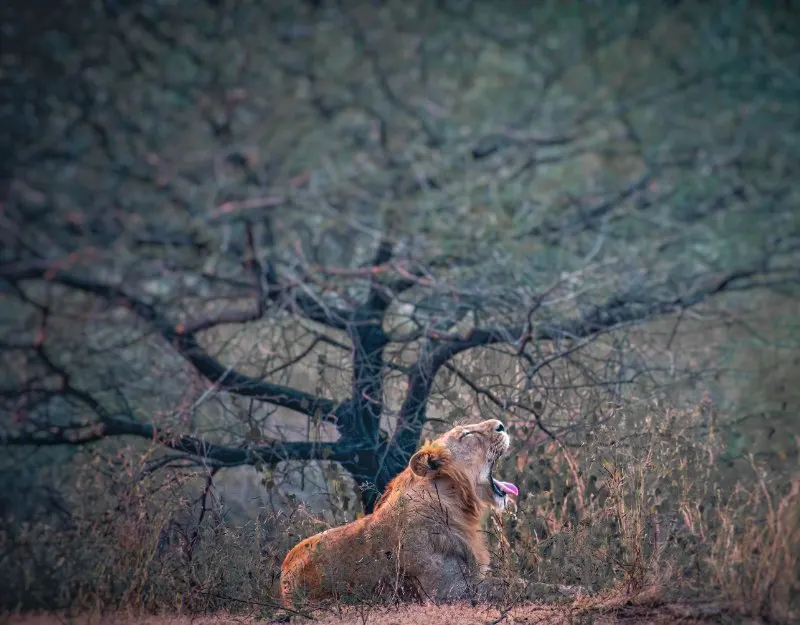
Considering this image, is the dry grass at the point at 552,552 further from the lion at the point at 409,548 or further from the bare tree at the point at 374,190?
the bare tree at the point at 374,190

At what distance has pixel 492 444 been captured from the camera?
6.05 metres

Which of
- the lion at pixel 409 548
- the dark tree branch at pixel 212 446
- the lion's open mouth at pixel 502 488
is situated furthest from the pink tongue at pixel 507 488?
the dark tree branch at pixel 212 446

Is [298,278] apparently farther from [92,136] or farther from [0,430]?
[0,430]

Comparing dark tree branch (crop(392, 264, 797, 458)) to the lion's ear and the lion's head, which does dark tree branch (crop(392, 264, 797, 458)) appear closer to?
the lion's head

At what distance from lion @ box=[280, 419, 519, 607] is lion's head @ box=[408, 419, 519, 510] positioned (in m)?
0.02

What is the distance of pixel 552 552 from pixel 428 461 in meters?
1.00

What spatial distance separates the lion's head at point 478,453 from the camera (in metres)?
5.86

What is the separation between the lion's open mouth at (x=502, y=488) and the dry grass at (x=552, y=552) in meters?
0.20

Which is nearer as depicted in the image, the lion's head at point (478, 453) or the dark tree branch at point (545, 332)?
the lion's head at point (478, 453)

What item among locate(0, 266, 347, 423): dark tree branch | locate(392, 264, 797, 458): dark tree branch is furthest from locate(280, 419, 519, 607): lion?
locate(392, 264, 797, 458): dark tree branch

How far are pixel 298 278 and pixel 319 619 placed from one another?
256cm

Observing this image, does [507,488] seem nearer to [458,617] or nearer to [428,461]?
[428,461]

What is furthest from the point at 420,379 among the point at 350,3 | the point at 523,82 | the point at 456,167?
the point at 350,3

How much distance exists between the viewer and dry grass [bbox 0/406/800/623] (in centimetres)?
383
